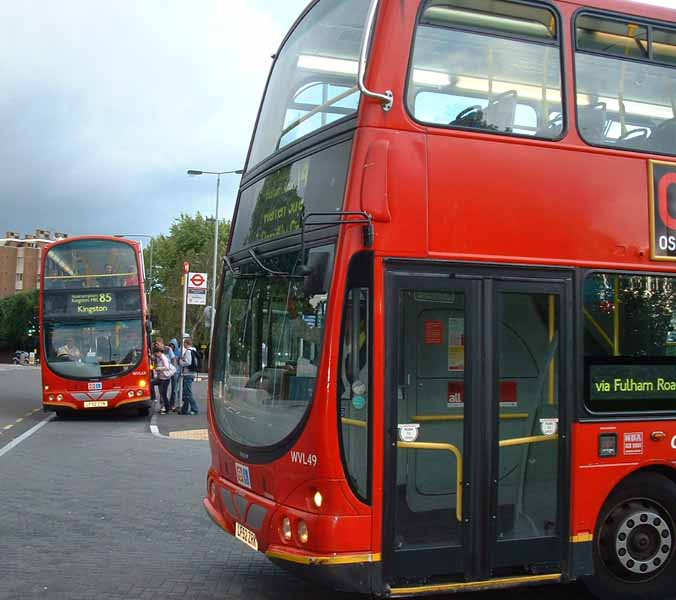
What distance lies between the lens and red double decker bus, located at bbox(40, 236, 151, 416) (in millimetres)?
20938

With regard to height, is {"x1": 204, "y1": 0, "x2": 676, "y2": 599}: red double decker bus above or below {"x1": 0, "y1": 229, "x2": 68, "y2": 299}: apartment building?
below

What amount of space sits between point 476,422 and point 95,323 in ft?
54.8

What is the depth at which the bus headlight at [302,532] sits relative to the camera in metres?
5.51

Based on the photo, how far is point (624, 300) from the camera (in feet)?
21.1

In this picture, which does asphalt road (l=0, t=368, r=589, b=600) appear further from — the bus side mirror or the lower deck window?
the bus side mirror

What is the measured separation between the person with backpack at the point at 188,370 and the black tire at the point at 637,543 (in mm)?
Answer: 15838

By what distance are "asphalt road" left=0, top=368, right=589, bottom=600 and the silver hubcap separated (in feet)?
2.69

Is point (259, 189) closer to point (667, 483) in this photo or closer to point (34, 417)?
point (667, 483)

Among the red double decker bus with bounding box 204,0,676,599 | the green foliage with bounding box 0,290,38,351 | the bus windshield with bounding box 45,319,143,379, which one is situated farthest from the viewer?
the green foliage with bounding box 0,290,38,351

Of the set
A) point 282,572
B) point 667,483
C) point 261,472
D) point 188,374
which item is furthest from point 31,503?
point 188,374

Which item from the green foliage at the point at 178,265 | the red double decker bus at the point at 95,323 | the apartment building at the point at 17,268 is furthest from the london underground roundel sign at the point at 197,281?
the apartment building at the point at 17,268

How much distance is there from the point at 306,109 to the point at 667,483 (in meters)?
3.84

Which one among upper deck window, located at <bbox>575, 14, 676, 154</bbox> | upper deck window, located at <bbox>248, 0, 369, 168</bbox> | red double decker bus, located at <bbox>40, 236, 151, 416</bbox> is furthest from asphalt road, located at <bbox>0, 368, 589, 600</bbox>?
red double decker bus, located at <bbox>40, 236, 151, 416</bbox>

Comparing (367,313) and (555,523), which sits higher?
(367,313)
